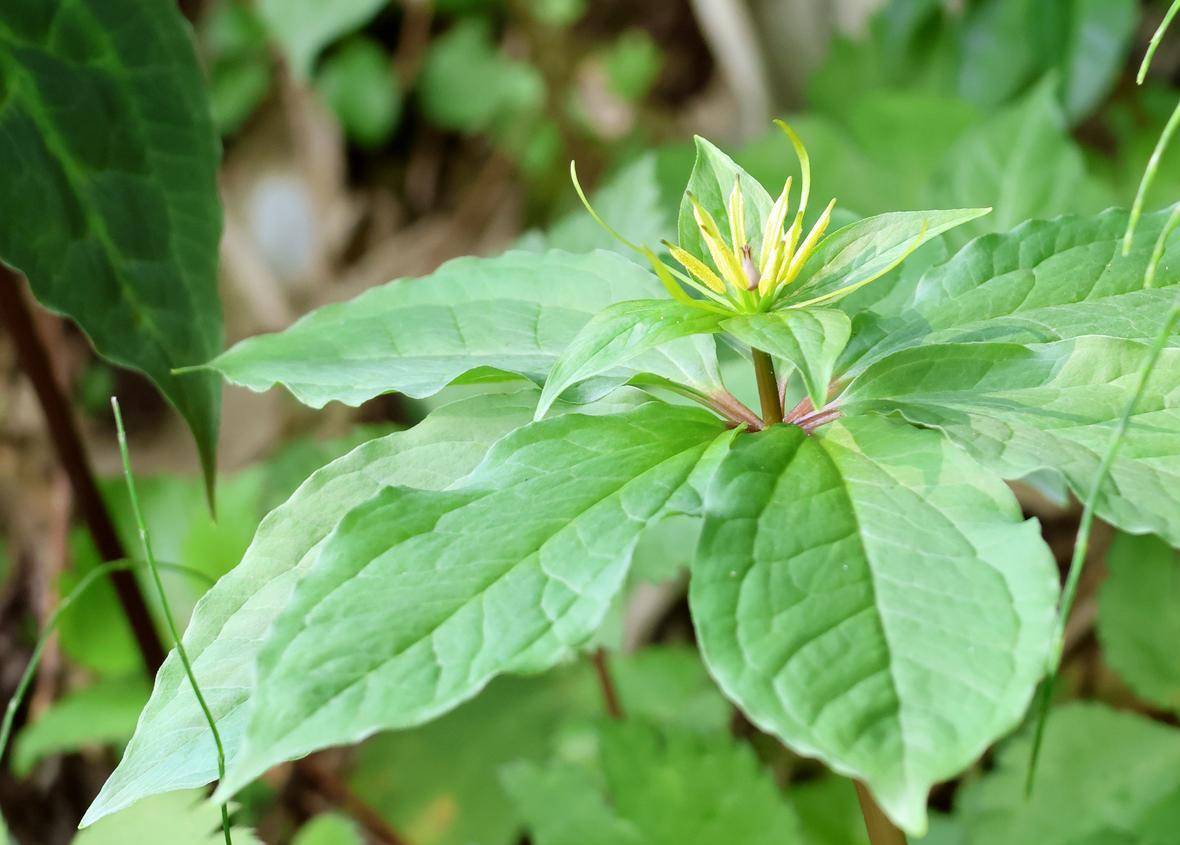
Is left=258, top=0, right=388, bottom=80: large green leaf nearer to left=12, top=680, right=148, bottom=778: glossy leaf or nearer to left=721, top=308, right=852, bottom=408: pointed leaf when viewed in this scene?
left=12, top=680, right=148, bottom=778: glossy leaf

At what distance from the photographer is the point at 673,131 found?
2295 millimetres

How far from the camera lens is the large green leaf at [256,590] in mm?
546

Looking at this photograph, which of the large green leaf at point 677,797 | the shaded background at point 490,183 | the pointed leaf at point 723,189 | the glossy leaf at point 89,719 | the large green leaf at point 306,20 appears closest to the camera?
the pointed leaf at point 723,189

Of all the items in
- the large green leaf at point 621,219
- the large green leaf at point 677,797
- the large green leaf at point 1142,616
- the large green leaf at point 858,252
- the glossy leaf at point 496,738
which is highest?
the large green leaf at point 858,252

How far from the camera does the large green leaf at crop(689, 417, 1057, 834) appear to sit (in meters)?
0.40

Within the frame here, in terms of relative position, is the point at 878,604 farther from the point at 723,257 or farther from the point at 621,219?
the point at 621,219

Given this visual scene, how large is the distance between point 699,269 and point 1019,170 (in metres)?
0.80

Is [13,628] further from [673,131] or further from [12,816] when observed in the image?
[673,131]

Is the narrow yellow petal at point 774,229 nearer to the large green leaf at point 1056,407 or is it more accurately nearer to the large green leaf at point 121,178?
the large green leaf at point 1056,407

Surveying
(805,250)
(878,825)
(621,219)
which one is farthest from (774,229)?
(621,219)

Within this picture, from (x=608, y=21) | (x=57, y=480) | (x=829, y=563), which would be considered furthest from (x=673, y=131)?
(x=829, y=563)

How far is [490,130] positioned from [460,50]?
0.17 metres

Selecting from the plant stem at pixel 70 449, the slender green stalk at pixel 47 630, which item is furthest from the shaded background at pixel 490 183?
the slender green stalk at pixel 47 630

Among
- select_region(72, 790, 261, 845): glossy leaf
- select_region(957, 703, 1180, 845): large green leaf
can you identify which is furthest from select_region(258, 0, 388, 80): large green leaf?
select_region(957, 703, 1180, 845): large green leaf
